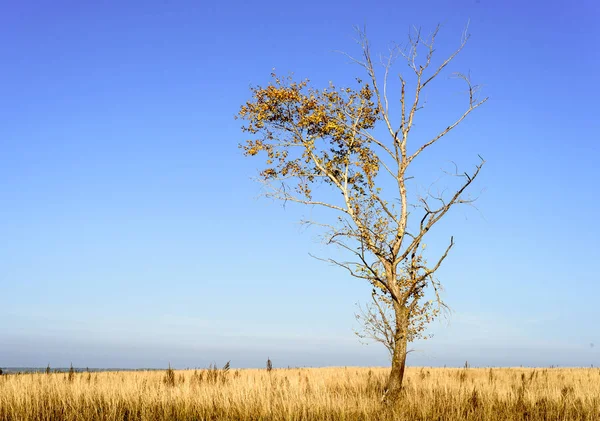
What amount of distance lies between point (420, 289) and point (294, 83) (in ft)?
27.1

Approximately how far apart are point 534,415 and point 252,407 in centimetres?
636

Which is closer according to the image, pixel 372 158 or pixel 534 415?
pixel 534 415

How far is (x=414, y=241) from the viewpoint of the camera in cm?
1688

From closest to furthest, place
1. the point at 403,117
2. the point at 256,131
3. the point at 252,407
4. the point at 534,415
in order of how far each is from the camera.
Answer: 1. the point at 252,407
2. the point at 534,415
3. the point at 403,117
4. the point at 256,131

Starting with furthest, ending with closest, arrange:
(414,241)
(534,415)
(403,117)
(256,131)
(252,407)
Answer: (256,131), (403,117), (414,241), (534,415), (252,407)

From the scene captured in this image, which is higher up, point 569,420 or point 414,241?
point 414,241

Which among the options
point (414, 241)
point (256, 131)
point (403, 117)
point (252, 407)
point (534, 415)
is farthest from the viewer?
point (256, 131)

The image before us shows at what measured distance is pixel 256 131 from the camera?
19688 millimetres

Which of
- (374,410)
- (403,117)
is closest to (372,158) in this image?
(403,117)

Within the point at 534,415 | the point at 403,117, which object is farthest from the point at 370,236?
the point at 534,415

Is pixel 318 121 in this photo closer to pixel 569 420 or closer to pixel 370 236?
pixel 370 236

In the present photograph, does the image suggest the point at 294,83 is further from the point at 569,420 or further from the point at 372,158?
the point at 569,420

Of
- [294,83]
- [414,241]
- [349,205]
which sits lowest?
[414,241]

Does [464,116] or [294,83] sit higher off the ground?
[294,83]
